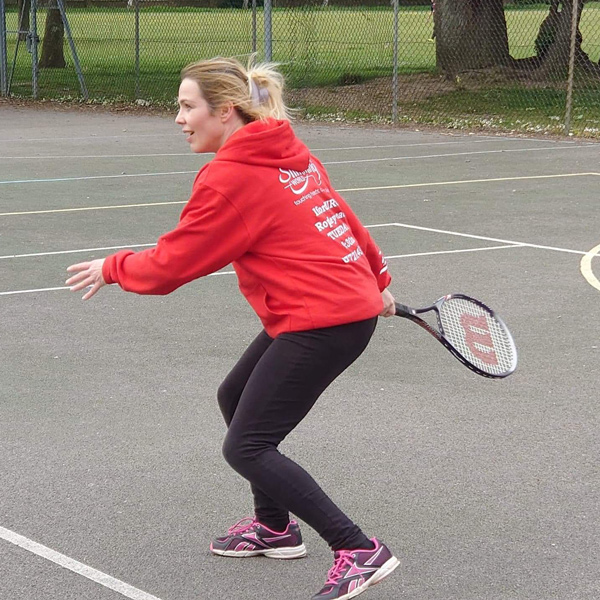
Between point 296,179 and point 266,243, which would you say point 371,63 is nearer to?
point 296,179

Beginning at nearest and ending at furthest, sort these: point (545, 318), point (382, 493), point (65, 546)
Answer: point (65, 546), point (382, 493), point (545, 318)

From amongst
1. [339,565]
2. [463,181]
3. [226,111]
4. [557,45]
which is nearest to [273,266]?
[226,111]

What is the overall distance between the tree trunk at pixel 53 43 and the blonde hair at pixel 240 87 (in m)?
27.2

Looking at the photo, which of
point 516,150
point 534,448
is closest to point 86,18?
point 516,150

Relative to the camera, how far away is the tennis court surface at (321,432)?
405cm

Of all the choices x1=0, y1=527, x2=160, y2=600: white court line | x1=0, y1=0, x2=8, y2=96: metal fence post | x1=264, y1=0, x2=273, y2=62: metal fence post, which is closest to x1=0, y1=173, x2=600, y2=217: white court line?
x1=264, y1=0, x2=273, y2=62: metal fence post

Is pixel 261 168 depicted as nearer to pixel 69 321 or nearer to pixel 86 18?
pixel 69 321

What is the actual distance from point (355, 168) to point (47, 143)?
18.7ft

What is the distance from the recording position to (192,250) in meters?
3.49

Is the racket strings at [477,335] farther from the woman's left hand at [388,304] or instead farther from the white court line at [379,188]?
the white court line at [379,188]

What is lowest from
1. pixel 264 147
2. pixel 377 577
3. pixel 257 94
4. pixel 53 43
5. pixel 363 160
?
pixel 363 160

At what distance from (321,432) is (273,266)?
2.03 metres

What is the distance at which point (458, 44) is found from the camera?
2417 centimetres

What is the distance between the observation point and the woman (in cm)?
348
